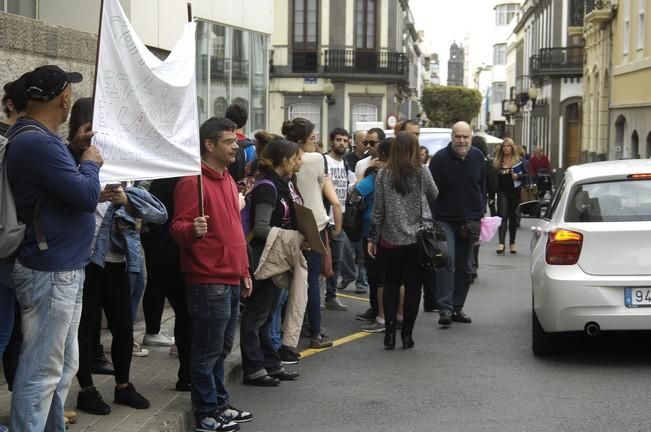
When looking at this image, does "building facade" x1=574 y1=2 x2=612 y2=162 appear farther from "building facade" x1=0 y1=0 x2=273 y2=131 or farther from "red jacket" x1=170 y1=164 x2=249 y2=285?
"red jacket" x1=170 y1=164 x2=249 y2=285

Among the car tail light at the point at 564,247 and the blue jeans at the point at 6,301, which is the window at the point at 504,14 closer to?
the car tail light at the point at 564,247

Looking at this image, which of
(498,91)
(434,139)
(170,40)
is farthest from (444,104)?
(170,40)

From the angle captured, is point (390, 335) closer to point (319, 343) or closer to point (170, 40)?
point (319, 343)

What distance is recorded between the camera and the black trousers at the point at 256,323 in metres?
7.88

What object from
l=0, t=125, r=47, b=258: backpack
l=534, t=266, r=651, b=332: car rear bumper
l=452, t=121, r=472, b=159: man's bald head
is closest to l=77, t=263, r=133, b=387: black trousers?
l=0, t=125, r=47, b=258: backpack

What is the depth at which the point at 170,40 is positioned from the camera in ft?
40.4

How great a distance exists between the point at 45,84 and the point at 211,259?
1664 millimetres

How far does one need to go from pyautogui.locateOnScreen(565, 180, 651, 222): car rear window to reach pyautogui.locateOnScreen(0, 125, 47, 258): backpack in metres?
4.84

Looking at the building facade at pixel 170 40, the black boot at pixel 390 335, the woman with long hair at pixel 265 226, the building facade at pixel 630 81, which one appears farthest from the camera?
the building facade at pixel 630 81

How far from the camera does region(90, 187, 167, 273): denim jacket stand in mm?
6598

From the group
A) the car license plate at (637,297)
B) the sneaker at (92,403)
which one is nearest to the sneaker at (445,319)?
the car license plate at (637,297)

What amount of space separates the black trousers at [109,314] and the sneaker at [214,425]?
1.90 feet

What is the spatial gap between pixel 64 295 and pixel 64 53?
4.11 meters

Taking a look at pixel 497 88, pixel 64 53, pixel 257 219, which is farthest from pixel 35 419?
pixel 497 88
